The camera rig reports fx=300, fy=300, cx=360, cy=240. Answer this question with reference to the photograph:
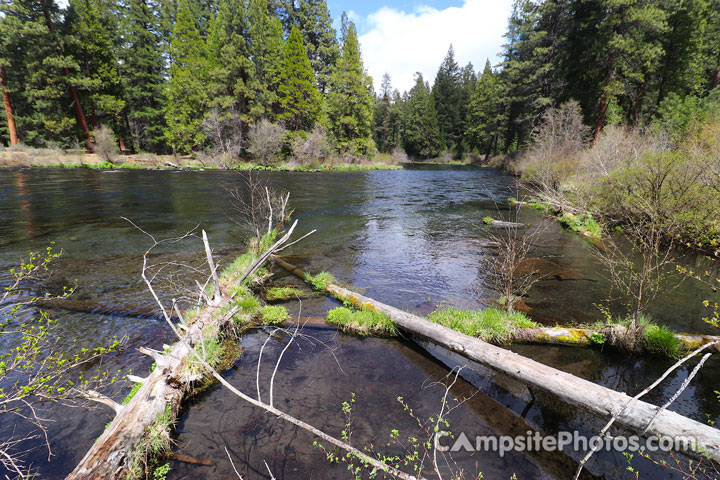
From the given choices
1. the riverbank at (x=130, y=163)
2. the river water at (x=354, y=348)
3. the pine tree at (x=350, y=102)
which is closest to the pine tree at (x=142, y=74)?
the riverbank at (x=130, y=163)

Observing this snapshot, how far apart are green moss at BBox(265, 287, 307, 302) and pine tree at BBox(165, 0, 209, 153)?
34.8 meters

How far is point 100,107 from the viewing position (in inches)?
1352

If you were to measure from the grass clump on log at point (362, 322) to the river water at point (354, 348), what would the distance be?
21 centimetres

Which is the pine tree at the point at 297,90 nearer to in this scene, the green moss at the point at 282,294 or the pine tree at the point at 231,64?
the pine tree at the point at 231,64

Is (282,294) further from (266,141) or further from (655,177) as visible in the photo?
(266,141)

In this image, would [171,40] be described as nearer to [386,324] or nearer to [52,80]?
[52,80]

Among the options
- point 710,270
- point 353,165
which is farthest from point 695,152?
point 353,165

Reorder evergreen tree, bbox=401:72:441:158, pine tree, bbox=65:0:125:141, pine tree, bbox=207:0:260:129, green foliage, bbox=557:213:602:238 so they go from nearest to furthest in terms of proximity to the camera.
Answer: green foliage, bbox=557:213:602:238, pine tree, bbox=65:0:125:141, pine tree, bbox=207:0:260:129, evergreen tree, bbox=401:72:441:158

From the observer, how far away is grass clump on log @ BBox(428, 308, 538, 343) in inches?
201

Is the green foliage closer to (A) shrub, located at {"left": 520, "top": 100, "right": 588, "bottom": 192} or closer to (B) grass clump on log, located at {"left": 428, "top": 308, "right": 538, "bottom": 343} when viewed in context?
(A) shrub, located at {"left": 520, "top": 100, "right": 588, "bottom": 192}

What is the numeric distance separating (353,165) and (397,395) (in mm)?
39241

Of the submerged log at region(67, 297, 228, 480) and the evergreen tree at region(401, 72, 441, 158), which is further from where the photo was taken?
the evergreen tree at region(401, 72, 441, 158)

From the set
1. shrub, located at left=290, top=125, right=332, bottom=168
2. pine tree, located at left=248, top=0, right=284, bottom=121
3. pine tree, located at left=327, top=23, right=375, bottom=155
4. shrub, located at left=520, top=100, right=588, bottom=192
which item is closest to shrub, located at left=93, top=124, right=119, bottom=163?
pine tree, located at left=248, top=0, right=284, bottom=121

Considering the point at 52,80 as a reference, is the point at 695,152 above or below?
below
